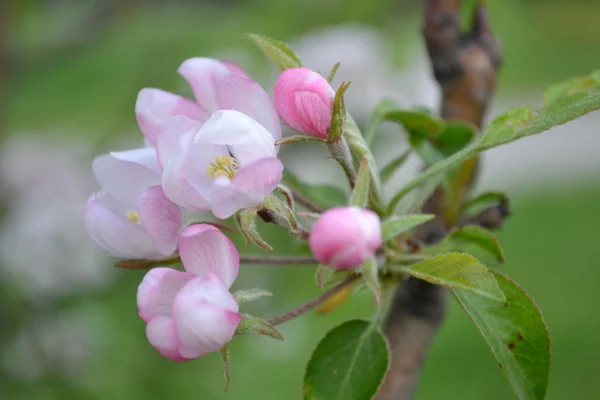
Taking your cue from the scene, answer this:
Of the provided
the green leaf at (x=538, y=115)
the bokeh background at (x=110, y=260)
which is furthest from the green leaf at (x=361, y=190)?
the bokeh background at (x=110, y=260)

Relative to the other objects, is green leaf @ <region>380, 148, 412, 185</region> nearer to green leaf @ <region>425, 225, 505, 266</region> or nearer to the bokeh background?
A: green leaf @ <region>425, 225, 505, 266</region>

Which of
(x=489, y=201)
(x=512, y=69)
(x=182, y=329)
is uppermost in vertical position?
(x=182, y=329)

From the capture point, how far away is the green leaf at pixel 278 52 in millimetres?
589

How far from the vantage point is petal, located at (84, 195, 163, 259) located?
58 centimetres

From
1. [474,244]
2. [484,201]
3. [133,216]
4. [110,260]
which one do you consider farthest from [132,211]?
[110,260]

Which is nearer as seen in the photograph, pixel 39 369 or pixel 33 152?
pixel 39 369

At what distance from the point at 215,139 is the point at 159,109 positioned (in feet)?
0.33

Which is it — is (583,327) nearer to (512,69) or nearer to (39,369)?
(39,369)

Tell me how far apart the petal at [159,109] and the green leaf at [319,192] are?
220 mm

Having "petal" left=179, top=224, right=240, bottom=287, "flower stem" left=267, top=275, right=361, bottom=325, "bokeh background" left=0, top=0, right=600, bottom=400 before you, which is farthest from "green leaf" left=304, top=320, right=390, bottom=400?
"bokeh background" left=0, top=0, right=600, bottom=400

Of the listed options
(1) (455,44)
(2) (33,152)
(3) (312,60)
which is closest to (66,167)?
(2) (33,152)

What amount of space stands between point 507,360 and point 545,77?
20.9 ft

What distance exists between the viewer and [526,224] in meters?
4.29

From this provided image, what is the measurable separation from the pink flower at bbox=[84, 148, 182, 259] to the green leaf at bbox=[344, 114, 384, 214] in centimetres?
15
